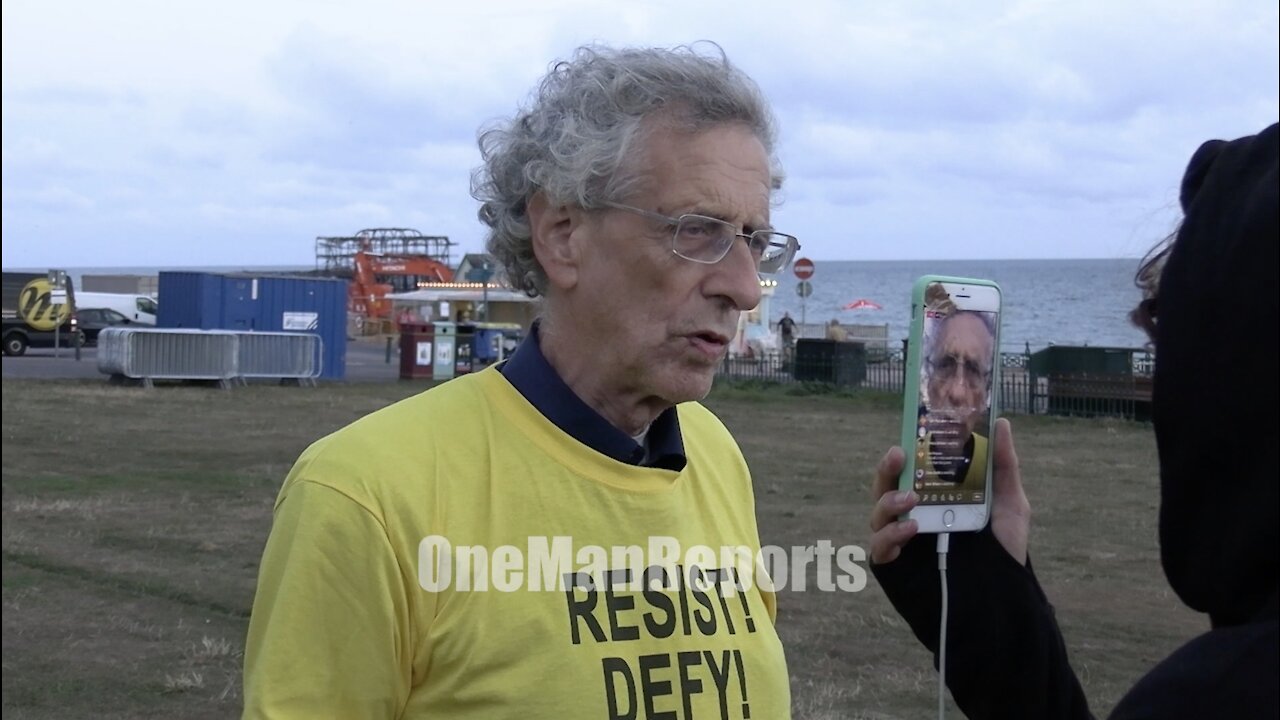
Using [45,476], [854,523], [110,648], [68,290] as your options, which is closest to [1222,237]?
[110,648]

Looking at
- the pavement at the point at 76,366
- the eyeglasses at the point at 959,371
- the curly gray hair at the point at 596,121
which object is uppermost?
the curly gray hair at the point at 596,121

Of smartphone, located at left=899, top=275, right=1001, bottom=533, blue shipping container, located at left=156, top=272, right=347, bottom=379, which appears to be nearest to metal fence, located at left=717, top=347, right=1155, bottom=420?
blue shipping container, located at left=156, top=272, right=347, bottom=379

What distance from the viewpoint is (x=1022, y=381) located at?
23.6m

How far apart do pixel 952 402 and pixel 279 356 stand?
25.1 metres

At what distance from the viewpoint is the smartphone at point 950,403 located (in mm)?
2311

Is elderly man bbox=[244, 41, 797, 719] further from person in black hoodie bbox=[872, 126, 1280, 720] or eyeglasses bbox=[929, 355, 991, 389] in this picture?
person in black hoodie bbox=[872, 126, 1280, 720]

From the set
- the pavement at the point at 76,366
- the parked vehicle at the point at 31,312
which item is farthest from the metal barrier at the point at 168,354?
the parked vehicle at the point at 31,312

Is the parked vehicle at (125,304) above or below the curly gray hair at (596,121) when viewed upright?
above

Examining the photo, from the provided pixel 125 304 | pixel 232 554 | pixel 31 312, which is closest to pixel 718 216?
pixel 232 554

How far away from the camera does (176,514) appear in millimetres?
10992

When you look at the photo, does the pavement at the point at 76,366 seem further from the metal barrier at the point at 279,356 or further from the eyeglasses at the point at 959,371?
the eyeglasses at the point at 959,371

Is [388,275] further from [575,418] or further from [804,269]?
[575,418]

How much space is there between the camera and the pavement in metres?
27.9

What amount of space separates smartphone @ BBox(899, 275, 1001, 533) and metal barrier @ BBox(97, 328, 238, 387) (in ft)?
78.6
